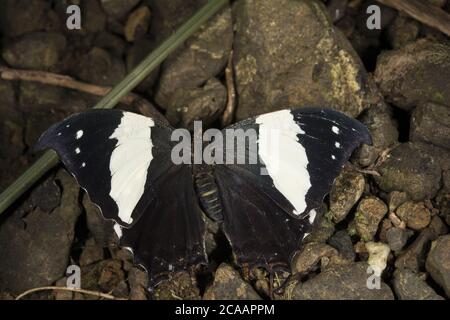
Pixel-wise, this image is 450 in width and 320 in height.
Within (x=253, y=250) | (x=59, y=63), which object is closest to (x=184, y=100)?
(x=59, y=63)

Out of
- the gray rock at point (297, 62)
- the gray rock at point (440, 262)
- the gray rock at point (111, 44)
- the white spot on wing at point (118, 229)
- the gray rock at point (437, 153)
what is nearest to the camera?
the gray rock at point (440, 262)

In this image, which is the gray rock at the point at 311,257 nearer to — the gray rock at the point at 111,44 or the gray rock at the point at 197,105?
the gray rock at the point at 197,105

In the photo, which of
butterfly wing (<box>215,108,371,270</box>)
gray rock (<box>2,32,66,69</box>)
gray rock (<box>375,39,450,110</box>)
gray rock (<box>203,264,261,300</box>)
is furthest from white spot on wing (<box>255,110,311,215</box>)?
gray rock (<box>2,32,66,69</box>)

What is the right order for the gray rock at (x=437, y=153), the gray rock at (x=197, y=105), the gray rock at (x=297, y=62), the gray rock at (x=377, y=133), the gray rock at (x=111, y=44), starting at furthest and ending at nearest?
1. the gray rock at (x=111, y=44)
2. the gray rock at (x=197, y=105)
3. the gray rock at (x=297, y=62)
4. the gray rock at (x=377, y=133)
5. the gray rock at (x=437, y=153)

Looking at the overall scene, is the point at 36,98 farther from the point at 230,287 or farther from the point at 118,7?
the point at 230,287

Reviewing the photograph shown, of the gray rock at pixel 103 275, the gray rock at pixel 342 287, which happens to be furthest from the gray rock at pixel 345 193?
the gray rock at pixel 103 275

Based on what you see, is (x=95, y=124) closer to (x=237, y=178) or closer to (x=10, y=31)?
(x=237, y=178)

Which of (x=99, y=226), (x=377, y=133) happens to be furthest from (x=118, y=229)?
(x=377, y=133)

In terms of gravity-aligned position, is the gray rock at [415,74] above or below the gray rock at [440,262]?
above
